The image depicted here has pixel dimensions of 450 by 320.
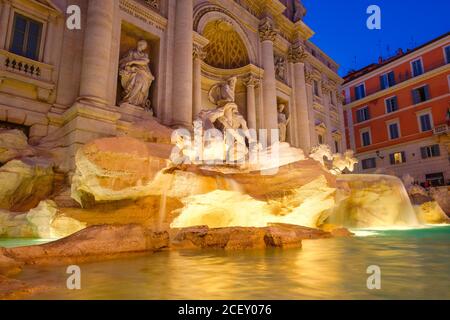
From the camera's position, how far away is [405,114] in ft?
79.9

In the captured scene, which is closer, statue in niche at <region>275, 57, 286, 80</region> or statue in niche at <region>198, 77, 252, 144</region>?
statue in niche at <region>198, 77, 252, 144</region>

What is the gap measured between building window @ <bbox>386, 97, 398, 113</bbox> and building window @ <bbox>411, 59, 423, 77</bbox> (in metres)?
2.43

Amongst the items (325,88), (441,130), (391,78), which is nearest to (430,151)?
(441,130)

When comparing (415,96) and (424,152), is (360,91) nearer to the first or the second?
(415,96)

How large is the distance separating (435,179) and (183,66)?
20.6m

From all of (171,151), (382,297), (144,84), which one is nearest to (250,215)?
(171,151)

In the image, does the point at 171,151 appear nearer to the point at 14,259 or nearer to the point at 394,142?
the point at 14,259

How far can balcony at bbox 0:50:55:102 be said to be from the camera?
8.17m

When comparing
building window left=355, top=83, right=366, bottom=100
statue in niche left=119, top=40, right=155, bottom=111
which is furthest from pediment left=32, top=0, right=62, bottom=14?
building window left=355, top=83, right=366, bottom=100

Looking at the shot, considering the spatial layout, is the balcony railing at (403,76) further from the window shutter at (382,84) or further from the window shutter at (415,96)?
the window shutter at (415,96)

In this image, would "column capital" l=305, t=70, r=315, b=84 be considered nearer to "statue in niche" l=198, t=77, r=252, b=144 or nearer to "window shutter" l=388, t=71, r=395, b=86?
"window shutter" l=388, t=71, r=395, b=86

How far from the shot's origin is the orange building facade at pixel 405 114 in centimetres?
2180

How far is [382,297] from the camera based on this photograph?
1753mm

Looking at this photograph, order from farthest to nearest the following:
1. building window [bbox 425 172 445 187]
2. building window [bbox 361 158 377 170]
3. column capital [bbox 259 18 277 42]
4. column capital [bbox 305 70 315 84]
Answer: building window [bbox 361 158 377 170]
building window [bbox 425 172 445 187]
column capital [bbox 305 70 315 84]
column capital [bbox 259 18 277 42]
